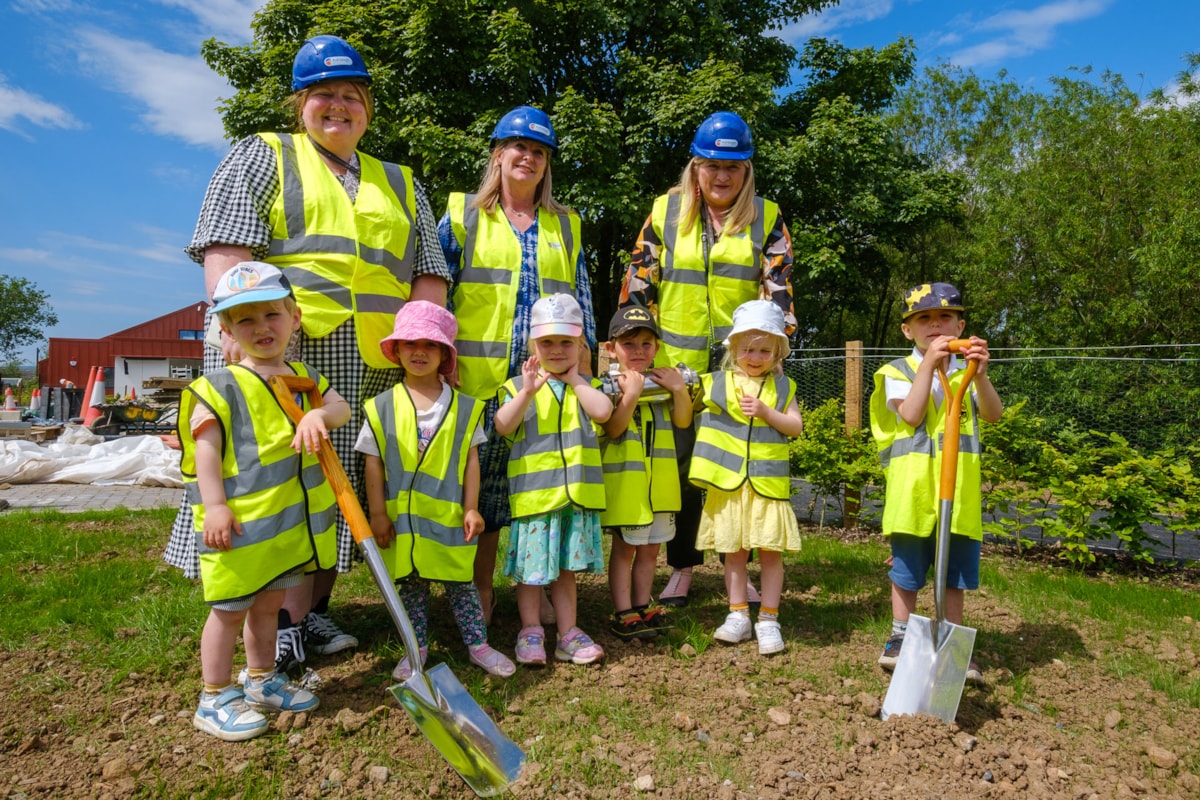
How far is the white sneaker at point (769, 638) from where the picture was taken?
3293 mm

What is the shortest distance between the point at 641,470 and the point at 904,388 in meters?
1.15

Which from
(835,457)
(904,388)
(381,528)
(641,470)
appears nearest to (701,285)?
(641,470)

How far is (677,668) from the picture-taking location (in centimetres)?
317

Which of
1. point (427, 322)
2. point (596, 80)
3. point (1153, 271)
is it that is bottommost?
point (427, 322)

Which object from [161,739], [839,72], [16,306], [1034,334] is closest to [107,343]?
[16,306]

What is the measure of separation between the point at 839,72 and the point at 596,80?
17.1 feet

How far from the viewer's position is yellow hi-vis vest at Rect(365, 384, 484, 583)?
113 inches

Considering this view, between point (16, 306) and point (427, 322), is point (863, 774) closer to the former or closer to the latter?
point (427, 322)

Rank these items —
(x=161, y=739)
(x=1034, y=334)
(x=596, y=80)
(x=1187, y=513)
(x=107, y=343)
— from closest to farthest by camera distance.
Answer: (x=161, y=739)
(x=1187, y=513)
(x=596, y=80)
(x=1034, y=334)
(x=107, y=343)

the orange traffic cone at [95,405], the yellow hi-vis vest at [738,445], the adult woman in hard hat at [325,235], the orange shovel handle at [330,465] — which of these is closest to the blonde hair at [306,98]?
the adult woman in hard hat at [325,235]

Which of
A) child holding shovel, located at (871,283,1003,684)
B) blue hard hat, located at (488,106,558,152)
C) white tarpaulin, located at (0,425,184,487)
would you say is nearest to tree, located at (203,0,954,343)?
white tarpaulin, located at (0,425,184,487)

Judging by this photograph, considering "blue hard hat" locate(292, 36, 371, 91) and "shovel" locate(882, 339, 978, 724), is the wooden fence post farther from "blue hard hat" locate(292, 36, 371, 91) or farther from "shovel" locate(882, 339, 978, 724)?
"blue hard hat" locate(292, 36, 371, 91)

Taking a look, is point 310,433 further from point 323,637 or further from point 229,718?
point 323,637

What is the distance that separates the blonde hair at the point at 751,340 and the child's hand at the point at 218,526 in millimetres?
2127
